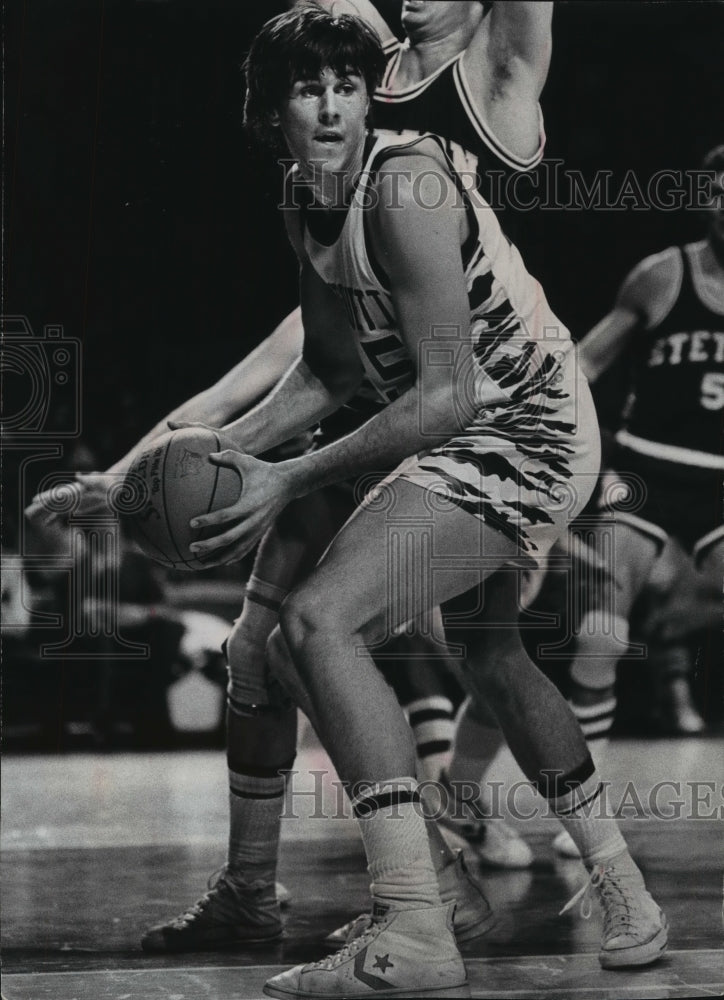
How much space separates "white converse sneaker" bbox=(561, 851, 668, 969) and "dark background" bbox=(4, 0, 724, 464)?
4.84 ft

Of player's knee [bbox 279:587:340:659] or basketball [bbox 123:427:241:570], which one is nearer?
player's knee [bbox 279:587:340:659]

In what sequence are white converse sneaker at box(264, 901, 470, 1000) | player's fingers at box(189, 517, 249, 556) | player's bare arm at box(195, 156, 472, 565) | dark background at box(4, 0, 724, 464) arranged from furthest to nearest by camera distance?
dark background at box(4, 0, 724, 464) < player's fingers at box(189, 517, 249, 556) < player's bare arm at box(195, 156, 472, 565) < white converse sneaker at box(264, 901, 470, 1000)

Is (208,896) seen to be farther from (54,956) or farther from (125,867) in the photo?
(125,867)

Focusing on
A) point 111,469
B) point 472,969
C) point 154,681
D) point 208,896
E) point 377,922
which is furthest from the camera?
point 154,681

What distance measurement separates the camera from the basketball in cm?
294

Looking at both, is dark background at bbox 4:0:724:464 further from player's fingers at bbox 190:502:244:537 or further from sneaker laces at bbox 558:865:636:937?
sneaker laces at bbox 558:865:636:937

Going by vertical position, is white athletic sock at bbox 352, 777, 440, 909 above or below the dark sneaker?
above

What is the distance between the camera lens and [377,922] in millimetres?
2738

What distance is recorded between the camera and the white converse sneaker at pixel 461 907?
10.4ft

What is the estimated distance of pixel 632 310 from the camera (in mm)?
3967

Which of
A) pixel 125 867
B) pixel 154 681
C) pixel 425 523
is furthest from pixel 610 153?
pixel 154 681

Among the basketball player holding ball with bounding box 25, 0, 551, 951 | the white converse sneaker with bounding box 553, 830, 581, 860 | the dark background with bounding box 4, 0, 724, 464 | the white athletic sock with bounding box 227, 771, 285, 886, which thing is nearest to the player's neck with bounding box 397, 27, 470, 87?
the basketball player holding ball with bounding box 25, 0, 551, 951

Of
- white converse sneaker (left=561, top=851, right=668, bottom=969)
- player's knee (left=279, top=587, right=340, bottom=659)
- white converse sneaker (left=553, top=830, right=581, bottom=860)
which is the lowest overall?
white converse sneaker (left=553, top=830, right=581, bottom=860)

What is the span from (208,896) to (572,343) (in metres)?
1.51
